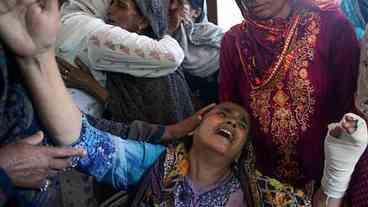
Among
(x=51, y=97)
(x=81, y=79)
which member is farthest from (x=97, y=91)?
(x=51, y=97)

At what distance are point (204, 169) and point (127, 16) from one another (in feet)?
1.74

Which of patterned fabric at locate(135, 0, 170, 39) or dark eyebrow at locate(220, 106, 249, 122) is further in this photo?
patterned fabric at locate(135, 0, 170, 39)

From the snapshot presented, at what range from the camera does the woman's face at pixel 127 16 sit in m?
1.57

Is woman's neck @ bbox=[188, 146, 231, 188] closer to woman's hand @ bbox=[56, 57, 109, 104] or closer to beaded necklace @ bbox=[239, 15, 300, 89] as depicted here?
beaded necklace @ bbox=[239, 15, 300, 89]

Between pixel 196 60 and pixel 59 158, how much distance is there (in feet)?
3.36

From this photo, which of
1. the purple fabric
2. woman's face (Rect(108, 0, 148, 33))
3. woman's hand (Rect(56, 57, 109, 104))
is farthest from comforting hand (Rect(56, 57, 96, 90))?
the purple fabric

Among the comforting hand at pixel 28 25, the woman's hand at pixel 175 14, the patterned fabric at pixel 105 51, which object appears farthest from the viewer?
the woman's hand at pixel 175 14

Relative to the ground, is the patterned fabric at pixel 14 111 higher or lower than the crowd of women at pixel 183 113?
higher

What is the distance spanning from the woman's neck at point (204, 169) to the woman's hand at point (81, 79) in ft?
1.12

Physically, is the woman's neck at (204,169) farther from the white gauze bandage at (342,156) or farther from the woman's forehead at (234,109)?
the white gauze bandage at (342,156)

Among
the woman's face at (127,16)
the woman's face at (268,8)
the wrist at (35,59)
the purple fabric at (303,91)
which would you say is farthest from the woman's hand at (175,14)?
the wrist at (35,59)

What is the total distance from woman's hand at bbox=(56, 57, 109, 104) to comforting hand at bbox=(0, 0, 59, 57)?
67cm

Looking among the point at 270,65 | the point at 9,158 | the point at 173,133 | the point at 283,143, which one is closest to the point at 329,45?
the point at 270,65

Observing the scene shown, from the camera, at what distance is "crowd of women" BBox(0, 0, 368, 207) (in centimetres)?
86
